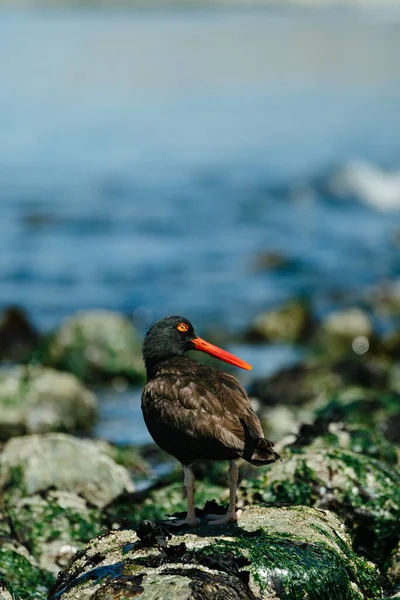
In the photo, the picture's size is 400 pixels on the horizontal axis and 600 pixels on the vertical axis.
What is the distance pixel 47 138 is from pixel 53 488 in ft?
92.7

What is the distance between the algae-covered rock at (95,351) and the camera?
12.3 m

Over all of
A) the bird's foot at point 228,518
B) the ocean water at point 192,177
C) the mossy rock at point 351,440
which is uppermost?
the ocean water at point 192,177

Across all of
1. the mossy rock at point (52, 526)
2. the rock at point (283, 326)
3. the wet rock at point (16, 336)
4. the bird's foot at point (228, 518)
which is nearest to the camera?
the bird's foot at point (228, 518)

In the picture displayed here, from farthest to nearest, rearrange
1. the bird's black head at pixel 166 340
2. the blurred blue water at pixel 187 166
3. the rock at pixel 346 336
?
the blurred blue water at pixel 187 166 < the rock at pixel 346 336 < the bird's black head at pixel 166 340

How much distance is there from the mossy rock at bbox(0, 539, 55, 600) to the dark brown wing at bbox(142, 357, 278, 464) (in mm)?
1198

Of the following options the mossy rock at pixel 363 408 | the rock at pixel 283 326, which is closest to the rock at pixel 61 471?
the mossy rock at pixel 363 408

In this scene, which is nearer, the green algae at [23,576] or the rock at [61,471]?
the green algae at [23,576]

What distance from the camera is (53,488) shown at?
734 cm

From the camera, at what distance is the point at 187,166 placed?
99.1 ft

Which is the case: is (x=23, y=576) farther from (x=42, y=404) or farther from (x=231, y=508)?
(x=42, y=404)

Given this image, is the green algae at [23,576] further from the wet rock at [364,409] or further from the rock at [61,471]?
the wet rock at [364,409]

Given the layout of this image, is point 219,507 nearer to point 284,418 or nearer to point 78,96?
point 284,418

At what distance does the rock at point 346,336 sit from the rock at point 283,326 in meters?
0.41

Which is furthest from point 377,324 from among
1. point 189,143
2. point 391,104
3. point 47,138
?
point 391,104
